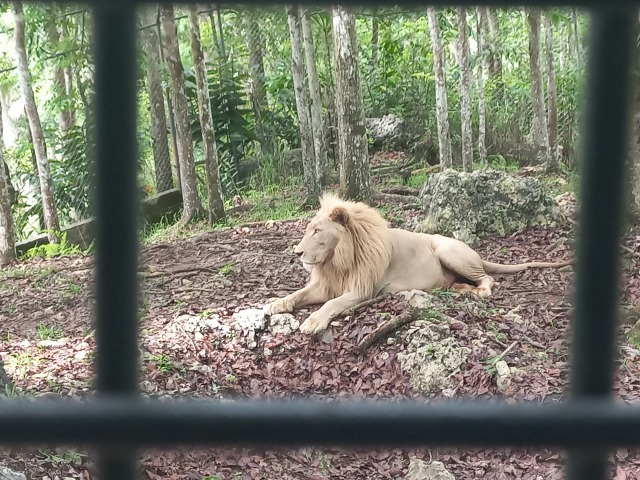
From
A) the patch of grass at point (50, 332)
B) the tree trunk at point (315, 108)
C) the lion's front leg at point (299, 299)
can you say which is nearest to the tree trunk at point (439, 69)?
the tree trunk at point (315, 108)

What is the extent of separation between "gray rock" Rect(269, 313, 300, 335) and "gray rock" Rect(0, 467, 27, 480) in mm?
2171

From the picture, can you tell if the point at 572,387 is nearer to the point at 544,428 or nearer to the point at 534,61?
the point at 544,428

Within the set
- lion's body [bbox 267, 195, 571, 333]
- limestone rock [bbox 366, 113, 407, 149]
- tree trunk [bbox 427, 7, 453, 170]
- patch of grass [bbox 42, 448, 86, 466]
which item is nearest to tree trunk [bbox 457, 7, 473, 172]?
tree trunk [bbox 427, 7, 453, 170]

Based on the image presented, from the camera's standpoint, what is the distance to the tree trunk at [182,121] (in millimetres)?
7352

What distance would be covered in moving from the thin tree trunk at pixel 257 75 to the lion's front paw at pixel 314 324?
242 inches

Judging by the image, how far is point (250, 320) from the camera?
14.9 ft

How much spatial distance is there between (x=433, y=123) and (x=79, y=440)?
1181cm

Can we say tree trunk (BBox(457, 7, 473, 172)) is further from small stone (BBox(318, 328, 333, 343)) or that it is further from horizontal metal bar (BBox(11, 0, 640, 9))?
horizontal metal bar (BBox(11, 0, 640, 9))

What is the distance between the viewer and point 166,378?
384 cm

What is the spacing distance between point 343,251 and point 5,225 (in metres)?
3.72

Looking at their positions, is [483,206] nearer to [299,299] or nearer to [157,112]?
[299,299]

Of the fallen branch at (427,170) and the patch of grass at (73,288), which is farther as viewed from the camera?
the fallen branch at (427,170)

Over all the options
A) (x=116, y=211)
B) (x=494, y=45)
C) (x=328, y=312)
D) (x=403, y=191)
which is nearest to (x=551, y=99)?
(x=494, y=45)

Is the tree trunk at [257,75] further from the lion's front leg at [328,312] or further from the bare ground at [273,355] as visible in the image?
the lion's front leg at [328,312]
